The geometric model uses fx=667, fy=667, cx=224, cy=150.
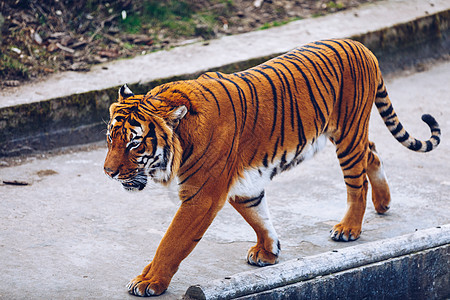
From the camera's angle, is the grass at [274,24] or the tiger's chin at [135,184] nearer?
the tiger's chin at [135,184]

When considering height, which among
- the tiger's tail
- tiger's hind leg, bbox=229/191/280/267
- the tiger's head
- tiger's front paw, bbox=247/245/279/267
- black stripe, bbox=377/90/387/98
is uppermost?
the tiger's head

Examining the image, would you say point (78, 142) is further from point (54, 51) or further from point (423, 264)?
point (423, 264)

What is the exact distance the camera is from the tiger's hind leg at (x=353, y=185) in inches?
167

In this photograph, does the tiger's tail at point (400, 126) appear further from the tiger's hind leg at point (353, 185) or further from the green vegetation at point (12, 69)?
the green vegetation at point (12, 69)

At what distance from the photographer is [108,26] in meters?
7.72

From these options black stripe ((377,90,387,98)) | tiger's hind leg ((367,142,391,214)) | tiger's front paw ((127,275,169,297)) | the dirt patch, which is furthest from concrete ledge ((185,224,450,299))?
the dirt patch

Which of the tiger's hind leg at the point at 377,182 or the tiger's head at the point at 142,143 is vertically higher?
the tiger's head at the point at 142,143

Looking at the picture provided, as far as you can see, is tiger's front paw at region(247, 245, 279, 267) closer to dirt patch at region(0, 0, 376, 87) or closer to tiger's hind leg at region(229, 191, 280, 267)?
tiger's hind leg at region(229, 191, 280, 267)

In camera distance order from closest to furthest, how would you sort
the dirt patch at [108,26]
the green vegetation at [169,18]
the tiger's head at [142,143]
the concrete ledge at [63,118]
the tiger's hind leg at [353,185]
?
the tiger's head at [142,143]
the tiger's hind leg at [353,185]
the concrete ledge at [63,118]
the dirt patch at [108,26]
the green vegetation at [169,18]

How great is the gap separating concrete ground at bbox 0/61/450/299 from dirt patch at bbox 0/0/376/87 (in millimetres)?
1290

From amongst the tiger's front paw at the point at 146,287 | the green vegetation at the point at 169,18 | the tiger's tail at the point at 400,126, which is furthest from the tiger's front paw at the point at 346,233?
the green vegetation at the point at 169,18

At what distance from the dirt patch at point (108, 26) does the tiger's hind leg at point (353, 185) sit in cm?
341

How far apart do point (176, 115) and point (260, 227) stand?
98 centimetres

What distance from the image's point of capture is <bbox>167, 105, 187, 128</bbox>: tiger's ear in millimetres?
3314
